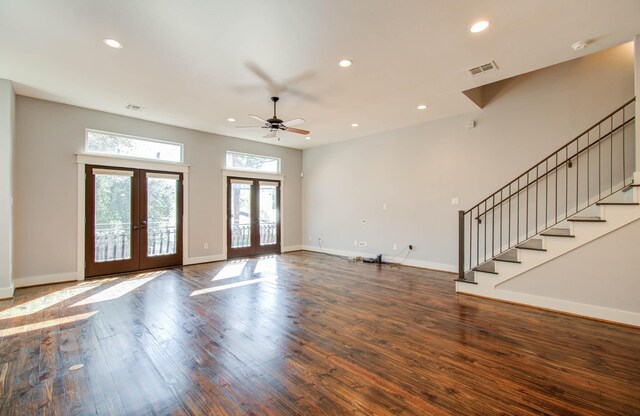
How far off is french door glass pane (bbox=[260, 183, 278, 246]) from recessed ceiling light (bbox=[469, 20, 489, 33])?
612 cm

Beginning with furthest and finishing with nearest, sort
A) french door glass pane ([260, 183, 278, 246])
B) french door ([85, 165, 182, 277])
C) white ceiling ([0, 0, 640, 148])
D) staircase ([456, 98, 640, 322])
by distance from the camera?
french door glass pane ([260, 183, 278, 246]) < french door ([85, 165, 182, 277]) < staircase ([456, 98, 640, 322]) < white ceiling ([0, 0, 640, 148])

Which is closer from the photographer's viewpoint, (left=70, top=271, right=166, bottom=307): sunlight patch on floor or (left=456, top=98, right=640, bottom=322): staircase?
(left=456, top=98, right=640, bottom=322): staircase

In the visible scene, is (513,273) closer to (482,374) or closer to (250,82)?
(482,374)

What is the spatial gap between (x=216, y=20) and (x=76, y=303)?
419cm

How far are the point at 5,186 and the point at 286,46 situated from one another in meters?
4.61

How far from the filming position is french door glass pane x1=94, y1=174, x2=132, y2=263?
5.52m

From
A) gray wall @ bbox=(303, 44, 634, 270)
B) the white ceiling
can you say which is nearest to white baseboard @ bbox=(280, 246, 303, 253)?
gray wall @ bbox=(303, 44, 634, 270)

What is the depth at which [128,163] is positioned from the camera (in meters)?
5.76

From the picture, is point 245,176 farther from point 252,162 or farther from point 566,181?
point 566,181

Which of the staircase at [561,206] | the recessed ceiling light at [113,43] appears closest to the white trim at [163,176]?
the recessed ceiling light at [113,43]

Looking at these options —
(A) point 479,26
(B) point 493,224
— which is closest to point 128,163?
(A) point 479,26

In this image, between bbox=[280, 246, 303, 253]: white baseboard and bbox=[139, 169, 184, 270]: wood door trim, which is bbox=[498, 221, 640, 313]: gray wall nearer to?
bbox=[280, 246, 303, 253]: white baseboard

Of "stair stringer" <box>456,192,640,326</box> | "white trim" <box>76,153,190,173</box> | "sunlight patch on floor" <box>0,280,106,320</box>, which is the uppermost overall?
"white trim" <box>76,153,190,173</box>

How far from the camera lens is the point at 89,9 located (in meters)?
2.65
